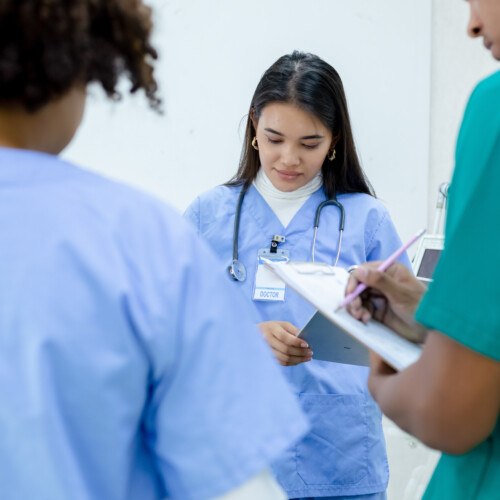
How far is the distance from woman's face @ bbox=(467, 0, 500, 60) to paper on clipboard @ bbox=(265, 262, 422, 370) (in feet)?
0.99

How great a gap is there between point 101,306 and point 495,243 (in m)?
0.32

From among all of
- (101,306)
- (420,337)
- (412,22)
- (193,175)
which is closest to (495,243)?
(420,337)

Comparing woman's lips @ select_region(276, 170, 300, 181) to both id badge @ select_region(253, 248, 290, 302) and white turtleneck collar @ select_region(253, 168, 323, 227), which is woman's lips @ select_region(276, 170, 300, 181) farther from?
id badge @ select_region(253, 248, 290, 302)

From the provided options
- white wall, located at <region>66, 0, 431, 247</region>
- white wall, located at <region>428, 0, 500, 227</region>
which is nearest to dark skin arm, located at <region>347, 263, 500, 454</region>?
white wall, located at <region>66, 0, 431, 247</region>

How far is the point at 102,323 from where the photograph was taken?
501 millimetres

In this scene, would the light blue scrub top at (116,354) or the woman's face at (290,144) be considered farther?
the woman's face at (290,144)

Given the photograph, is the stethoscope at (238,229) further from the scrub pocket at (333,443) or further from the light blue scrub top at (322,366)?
the scrub pocket at (333,443)

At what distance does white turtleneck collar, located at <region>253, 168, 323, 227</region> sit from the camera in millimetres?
1479

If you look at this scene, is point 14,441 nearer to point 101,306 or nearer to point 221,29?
point 101,306

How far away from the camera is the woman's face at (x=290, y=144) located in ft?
4.76

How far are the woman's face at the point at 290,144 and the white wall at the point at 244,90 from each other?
0.77 meters

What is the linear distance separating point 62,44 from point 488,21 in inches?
14.8

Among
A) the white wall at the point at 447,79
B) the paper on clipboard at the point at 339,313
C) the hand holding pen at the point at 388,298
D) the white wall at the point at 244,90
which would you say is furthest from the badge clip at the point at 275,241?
the white wall at the point at 447,79

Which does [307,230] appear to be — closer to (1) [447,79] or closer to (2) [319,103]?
(2) [319,103]
